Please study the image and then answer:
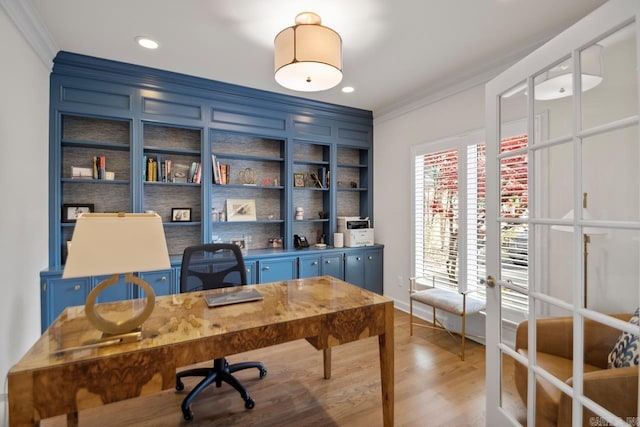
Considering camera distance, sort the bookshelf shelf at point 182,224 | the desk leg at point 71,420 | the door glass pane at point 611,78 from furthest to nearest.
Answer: the bookshelf shelf at point 182,224
the desk leg at point 71,420
the door glass pane at point 611,78

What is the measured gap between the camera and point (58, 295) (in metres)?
2.63

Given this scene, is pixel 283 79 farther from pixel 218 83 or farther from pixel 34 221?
pixel 34 221

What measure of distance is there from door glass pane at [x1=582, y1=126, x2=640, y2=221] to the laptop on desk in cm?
163

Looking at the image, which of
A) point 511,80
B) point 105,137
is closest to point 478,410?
point 511,80

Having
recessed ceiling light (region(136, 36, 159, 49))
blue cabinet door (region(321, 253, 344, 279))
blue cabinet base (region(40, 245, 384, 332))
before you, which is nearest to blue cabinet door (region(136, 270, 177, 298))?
blue cabinet base (region(40, 245, 384, 332))

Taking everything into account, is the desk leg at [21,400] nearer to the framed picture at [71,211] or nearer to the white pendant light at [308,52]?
the white pendant light at [308,52]

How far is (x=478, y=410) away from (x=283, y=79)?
255 centimetres

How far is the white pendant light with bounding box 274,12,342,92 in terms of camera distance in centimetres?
187

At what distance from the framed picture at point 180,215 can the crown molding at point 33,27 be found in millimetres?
1634

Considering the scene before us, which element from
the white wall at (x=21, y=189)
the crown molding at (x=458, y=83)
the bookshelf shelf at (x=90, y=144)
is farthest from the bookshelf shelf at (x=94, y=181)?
the crown molding at (x=458, y=83)

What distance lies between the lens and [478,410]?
198cm

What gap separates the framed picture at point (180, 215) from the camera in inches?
134

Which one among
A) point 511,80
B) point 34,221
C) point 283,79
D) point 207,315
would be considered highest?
point 283,79

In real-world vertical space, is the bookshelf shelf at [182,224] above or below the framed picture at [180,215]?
below
